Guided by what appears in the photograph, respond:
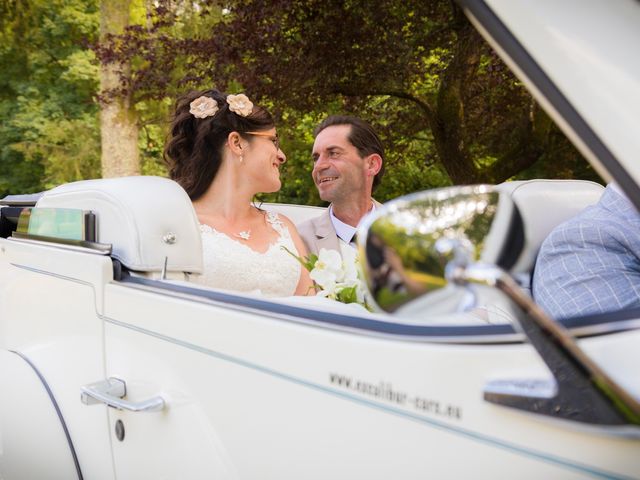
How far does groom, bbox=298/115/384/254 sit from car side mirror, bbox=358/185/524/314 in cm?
251

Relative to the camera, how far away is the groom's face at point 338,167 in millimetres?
3502

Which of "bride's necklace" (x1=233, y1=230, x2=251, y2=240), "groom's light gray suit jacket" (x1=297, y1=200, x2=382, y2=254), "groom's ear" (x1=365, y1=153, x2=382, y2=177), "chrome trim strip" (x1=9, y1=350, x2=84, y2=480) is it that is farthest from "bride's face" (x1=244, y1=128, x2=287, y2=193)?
"chrome trim strip" (x1=9, y1=350, x2=84, y2=480)

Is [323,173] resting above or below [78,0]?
below

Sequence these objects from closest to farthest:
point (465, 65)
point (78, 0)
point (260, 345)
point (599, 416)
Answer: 1. point (599, 416)
2. point (260, 345)
3. point (465, 65)
4. point (78, 0)

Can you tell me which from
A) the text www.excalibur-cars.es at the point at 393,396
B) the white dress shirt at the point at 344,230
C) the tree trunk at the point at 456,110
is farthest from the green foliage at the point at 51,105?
the text www.excalibur-cars.es at the point at 393,396

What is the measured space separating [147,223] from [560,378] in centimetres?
121

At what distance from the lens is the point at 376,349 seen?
1043 millimetres

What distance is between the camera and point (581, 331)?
954 mm

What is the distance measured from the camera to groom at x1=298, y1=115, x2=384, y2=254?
334 centimetres

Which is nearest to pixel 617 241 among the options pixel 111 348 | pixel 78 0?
pixel 111 348

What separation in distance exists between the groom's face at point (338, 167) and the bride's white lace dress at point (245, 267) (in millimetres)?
565

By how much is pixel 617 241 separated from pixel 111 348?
4.26 feet

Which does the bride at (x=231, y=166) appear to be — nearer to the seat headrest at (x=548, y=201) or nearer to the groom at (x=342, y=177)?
the groom at (x=342, y=177)

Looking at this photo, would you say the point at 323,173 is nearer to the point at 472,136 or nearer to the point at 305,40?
the point at 305,40
